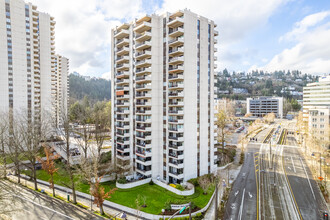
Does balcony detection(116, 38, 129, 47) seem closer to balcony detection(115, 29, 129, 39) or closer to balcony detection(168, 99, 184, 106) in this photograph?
balcony detection(115, 29, 129, 39)

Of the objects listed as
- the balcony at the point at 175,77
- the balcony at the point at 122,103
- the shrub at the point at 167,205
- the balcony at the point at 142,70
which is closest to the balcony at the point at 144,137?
the balcony at the point at 122,103

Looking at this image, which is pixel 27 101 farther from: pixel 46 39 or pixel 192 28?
pixel 192 28

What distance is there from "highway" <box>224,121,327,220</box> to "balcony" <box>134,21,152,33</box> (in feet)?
125

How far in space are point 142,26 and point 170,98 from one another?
16589 millimetres

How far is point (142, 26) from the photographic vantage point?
134ft

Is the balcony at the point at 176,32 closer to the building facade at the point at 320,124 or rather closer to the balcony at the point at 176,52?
the balcony at the point at 176,52

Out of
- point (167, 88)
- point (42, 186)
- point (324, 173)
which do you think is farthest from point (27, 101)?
point (324, 173)

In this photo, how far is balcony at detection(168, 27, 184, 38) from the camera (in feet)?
123

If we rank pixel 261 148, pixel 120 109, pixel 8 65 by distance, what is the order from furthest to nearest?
pixel 261 148 → pixel 8 65 → pixel 120 109

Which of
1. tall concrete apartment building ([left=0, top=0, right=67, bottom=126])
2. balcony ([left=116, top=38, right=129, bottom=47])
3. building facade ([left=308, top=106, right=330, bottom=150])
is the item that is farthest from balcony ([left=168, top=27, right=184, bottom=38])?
building facade ([left=308, top=106, right=330, bottom=150])

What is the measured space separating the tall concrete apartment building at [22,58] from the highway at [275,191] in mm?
51097

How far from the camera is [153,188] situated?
37.4 metres

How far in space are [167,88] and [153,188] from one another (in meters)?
20.4

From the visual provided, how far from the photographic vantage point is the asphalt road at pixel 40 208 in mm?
28234
